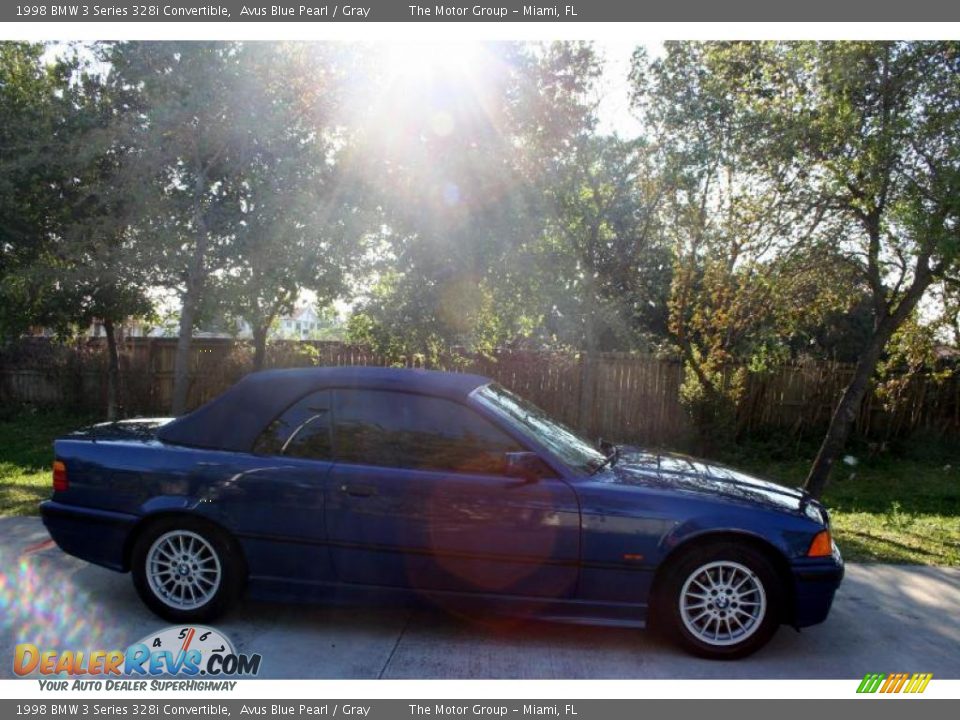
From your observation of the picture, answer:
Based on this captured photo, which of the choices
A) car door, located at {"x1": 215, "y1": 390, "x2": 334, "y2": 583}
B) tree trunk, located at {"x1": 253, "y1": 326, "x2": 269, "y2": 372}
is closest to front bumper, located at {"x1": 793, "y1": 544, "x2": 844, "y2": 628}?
car door, located at {"x1": 215, "y1": 390, "x2": 334, "y2": 583}

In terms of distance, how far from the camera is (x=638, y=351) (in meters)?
13.3

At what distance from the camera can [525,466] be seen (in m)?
3.96

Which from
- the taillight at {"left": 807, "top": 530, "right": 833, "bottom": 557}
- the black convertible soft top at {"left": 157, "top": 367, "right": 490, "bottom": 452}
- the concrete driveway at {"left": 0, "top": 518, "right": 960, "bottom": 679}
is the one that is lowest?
the concrete driveway at {"left": 0, "top": 518, "right": 960, "bottom": 679}

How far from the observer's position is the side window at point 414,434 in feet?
13.5

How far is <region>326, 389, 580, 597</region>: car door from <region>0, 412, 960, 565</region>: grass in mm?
3476

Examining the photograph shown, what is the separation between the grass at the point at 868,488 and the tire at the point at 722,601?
259 centimetres

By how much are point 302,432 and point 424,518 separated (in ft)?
3.04

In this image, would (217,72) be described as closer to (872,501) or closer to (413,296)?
(413,296)

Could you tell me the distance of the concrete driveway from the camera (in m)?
3.78

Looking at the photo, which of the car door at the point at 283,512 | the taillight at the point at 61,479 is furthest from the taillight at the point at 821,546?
the taillight at the point at 61,479

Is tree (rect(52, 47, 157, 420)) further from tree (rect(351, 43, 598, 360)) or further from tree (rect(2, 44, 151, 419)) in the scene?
tree (rect(351, 43, 598, 360))

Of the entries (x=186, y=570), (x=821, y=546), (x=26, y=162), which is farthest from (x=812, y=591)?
(x=26, y=162)

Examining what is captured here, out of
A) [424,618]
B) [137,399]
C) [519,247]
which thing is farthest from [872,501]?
[137,399]

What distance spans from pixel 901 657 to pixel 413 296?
22.4 ft
